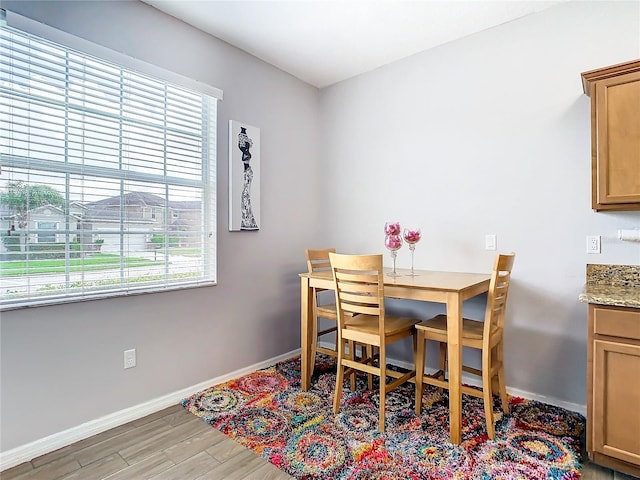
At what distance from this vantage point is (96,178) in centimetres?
218

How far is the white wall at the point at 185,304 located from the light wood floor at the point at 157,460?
0.55 feet

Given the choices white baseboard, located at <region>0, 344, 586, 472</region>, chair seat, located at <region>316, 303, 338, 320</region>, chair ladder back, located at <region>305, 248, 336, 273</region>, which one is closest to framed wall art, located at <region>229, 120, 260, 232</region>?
chair ladder back, located at <region>305, 248, 336, 273</region>

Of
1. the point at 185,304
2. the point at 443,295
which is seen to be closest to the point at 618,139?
the point at 443,295

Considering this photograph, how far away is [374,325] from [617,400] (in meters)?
1.28

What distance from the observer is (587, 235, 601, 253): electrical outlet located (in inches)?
88.4

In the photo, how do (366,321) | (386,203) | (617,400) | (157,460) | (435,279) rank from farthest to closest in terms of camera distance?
1. (386,203)
2. (366,321)
3. (435,279)
4. (157,460)
5. (617,400)

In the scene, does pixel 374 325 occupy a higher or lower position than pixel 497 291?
lower

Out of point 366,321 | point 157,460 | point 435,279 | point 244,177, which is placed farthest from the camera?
point 244,177

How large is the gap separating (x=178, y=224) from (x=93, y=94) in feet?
3.10

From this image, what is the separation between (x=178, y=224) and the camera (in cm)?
262

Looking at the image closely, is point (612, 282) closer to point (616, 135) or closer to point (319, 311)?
point (616, 135)

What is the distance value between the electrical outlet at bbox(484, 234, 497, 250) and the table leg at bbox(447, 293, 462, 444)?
0.83m

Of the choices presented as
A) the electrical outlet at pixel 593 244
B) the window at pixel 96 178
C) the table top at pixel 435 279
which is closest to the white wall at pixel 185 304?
the window at pixel 96 178

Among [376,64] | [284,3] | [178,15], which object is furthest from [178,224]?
[376,64]
